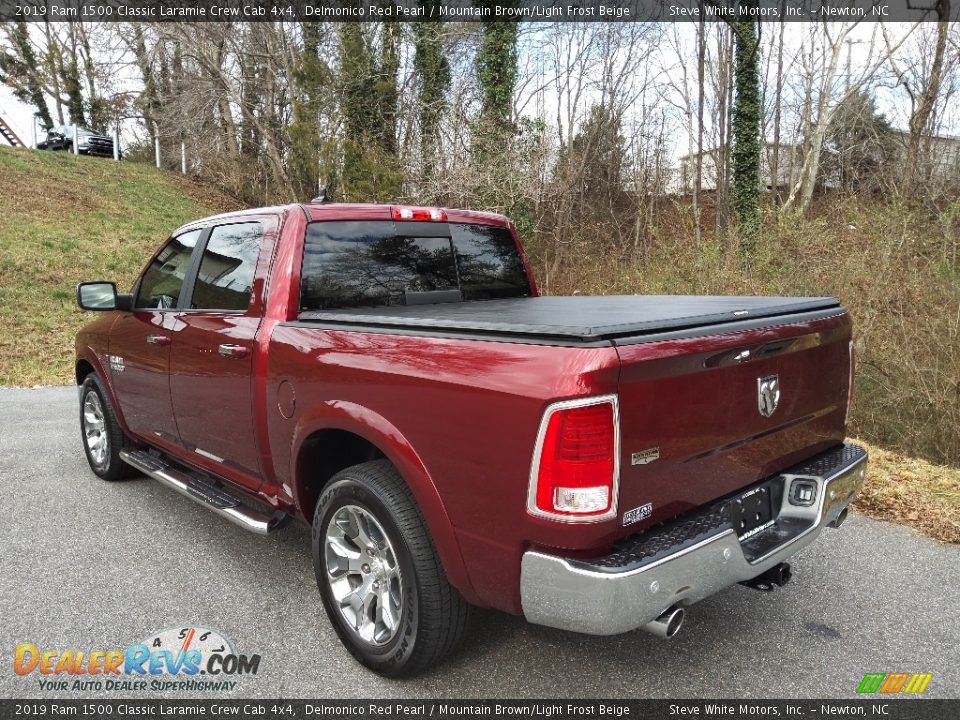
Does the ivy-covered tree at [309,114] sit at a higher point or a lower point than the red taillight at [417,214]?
higher

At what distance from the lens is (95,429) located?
5387mm

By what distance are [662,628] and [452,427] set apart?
0.94 meters

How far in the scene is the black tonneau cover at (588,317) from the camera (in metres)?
2.18

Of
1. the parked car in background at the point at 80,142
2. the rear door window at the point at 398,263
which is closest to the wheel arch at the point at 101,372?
the rear door window at the point at 398,263

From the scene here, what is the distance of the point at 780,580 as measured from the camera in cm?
283

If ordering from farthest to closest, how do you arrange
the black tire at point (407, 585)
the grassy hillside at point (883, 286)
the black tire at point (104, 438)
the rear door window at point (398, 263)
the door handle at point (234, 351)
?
the grassy hillside at point (883, 286) → the black tire at point (104, 438) → the rear door window at point (398, 263) → the door handle at point (234, 351) → the black tire at point (407, 585)

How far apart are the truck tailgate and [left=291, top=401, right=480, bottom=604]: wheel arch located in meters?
0.63

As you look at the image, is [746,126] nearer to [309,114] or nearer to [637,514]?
[309,114]

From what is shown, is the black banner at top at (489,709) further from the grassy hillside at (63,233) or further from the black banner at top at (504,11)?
the black banner at top at (504,11)

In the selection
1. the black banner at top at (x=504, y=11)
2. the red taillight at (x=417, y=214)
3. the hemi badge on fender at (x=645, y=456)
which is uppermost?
the black banner at top at (x=504, y=11)

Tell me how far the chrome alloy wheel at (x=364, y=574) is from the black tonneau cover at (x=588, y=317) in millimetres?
790

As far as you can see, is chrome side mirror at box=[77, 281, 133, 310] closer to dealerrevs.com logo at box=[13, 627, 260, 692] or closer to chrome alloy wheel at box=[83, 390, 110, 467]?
chrome alloy wheel at box=[83, 390, 110, 467]

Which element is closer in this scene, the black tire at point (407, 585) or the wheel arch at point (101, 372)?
the black tire at point (407, 585)

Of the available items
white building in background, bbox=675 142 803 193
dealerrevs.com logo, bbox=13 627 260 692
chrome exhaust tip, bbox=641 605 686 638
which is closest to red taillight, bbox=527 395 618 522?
chrome exhaust tip, bbox=641 605 686 638
